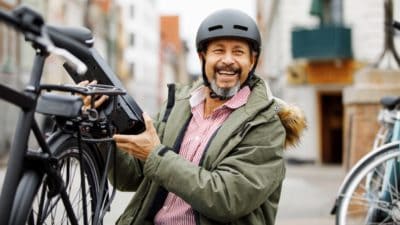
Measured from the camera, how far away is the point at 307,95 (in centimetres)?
1936

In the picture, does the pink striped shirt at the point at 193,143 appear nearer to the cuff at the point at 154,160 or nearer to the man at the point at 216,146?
the man at the point at 216,146

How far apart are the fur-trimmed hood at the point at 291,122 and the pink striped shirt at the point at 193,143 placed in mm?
148

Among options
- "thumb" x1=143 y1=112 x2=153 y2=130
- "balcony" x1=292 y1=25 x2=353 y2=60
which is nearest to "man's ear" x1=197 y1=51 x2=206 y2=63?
"thumb" x1=143 y1=112 x2=153 y2=130

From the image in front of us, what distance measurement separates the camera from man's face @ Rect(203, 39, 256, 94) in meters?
2.52

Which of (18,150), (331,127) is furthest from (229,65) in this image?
(331,127)

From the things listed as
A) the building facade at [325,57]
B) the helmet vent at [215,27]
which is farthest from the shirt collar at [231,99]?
the building facade at [325,57]

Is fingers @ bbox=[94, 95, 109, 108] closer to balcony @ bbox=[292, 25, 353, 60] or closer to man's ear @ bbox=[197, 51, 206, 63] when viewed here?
man's ear @ bbox=[197, 51, 206, 63]

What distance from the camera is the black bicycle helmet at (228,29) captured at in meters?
2.51

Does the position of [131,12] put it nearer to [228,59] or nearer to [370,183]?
[370,183]

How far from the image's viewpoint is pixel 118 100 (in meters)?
2.20

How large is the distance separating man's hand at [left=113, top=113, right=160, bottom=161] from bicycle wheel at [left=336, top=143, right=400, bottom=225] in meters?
1.48

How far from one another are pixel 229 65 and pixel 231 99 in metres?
0.13

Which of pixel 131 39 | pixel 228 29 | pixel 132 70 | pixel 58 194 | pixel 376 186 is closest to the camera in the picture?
pixel 58 194

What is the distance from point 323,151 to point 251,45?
55.0ft
